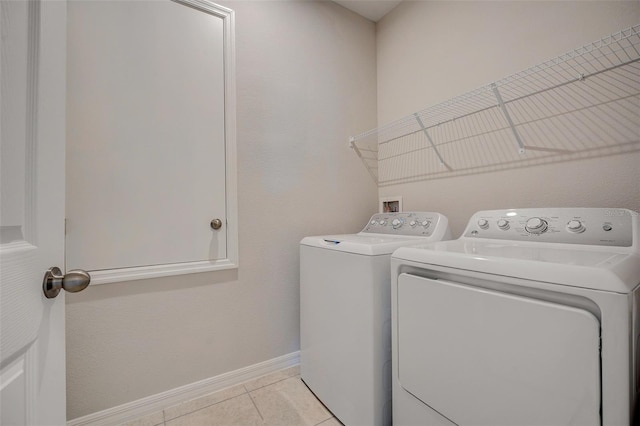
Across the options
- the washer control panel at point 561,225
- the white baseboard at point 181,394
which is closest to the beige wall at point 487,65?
the washer control panel at point 561,225

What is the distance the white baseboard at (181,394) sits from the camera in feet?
4.15

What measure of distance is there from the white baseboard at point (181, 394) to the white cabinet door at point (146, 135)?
636mm

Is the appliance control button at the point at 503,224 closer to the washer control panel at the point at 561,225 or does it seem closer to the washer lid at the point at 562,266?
the washer control panel at the point at 561,225

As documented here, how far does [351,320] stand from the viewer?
4.00 feet

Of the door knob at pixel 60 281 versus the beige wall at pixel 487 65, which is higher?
the beige wall at pixel 487 65

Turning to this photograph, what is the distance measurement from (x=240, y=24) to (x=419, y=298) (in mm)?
1805

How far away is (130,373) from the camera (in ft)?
4.36

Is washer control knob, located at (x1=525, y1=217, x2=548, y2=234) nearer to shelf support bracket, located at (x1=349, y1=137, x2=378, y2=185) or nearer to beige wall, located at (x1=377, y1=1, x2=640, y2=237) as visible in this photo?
beige wall, located at (x1=377, y1=1, x2=640, y2=237)

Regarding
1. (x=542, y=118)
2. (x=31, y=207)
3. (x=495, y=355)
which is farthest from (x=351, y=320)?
(x=542, y=118)

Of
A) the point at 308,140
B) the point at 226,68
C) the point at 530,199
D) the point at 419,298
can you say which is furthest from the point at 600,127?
the point at 226,68

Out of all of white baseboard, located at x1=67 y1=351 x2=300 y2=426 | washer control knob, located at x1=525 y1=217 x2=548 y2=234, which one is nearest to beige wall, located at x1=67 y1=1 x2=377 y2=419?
white baseboard, located at x1=67 y1=351 x2=300 y2=426

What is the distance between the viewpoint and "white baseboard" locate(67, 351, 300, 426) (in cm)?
126

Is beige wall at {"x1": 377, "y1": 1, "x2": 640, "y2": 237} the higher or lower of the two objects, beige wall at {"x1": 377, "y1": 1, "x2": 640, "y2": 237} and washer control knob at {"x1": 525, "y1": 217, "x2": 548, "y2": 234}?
the higher

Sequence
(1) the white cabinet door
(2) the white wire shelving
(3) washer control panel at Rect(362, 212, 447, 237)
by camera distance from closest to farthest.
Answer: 1. (2) the white wire shelving
2. (1) the white cabinet door
3. (3) washer control panel at Rect(362, 212, 447, 237)
